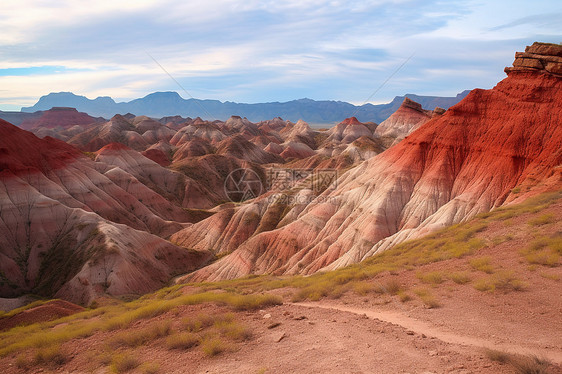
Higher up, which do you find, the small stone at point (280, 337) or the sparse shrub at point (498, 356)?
the sparse shrub at point (498, 356)

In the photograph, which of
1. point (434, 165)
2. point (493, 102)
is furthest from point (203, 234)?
point (493, 102)

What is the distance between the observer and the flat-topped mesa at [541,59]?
131 feet

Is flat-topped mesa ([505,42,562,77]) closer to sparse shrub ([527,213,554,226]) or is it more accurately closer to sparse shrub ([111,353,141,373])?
sparse shrub ([527,213,554,226])

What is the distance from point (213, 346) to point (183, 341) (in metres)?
1.33

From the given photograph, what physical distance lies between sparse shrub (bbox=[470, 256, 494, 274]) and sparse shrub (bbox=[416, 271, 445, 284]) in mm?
1571

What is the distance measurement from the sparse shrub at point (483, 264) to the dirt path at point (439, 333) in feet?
17.4

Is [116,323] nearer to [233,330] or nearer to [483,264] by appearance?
[233,330]

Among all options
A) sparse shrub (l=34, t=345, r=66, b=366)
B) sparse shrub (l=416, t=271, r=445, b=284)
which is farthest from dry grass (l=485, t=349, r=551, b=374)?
sparse shrub (l=34, t=345, r=66, b=366)

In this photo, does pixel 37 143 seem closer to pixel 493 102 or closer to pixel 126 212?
pixel 126 212

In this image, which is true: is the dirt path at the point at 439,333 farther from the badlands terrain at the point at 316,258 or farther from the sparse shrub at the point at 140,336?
the sparse shrub at the point at 140,336

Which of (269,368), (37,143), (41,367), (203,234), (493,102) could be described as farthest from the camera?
(37,143)

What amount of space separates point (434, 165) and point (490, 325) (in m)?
35.5

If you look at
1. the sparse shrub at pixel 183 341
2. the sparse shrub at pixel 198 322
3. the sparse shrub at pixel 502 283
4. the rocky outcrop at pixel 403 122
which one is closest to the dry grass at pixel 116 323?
the sparse shrub at pixel 198 322

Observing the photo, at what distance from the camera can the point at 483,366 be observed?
8836 millimetres
